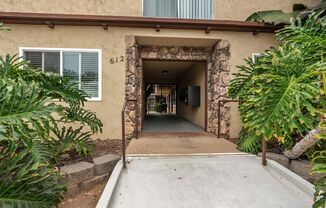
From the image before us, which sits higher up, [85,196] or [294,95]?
[294,95]

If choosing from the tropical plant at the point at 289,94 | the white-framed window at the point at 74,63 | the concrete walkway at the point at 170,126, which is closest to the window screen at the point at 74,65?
the white-framed window at the point at 74,63

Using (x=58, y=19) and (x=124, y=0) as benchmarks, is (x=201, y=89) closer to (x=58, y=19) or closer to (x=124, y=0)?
(x=124, y=0)

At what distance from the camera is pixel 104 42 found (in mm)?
6574

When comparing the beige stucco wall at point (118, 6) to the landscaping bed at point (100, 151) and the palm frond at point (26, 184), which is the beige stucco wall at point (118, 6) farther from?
the palm frond at point (26, 184)

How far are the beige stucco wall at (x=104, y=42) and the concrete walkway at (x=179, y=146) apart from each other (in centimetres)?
120

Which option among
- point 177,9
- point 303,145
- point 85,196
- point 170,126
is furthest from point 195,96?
point 85,196

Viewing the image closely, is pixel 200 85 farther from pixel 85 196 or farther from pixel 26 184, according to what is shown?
pixel 26 184

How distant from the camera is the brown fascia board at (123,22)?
20.2 feet

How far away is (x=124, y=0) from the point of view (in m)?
6.95

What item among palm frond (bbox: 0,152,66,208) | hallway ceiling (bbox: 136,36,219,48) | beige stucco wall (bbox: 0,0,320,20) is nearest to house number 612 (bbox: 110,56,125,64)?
hallway ceiling (bbox: 136,36,219,48)

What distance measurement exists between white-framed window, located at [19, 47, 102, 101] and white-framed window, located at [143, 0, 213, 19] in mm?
2048

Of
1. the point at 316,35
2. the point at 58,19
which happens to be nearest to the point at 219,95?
the point at 316,35

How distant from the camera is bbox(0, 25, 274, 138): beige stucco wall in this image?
639 cm

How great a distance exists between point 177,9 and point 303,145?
17.0ft
